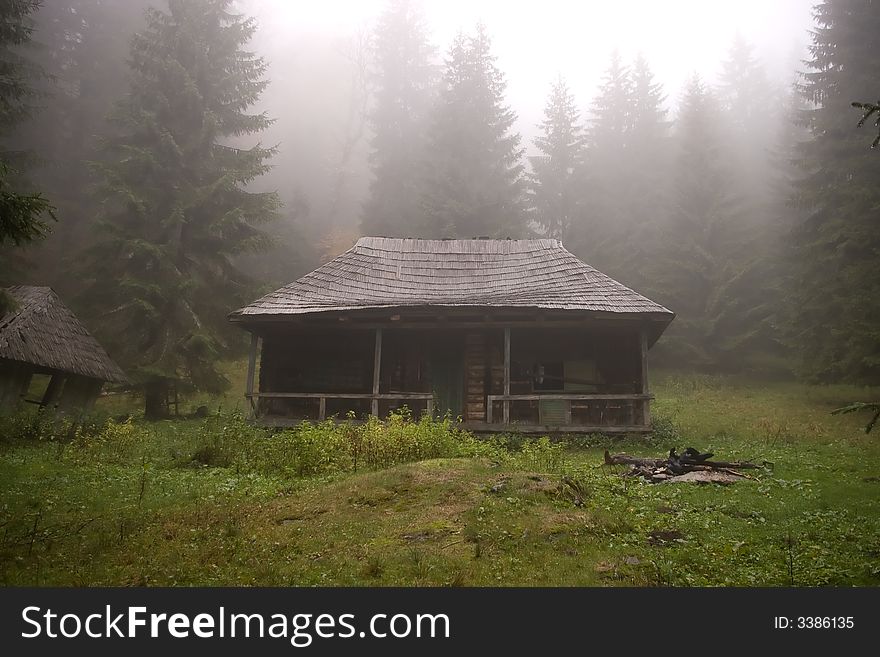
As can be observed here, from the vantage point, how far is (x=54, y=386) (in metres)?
17.0

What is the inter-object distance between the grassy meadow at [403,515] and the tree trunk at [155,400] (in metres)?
6.27

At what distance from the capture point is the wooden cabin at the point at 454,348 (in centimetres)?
1670

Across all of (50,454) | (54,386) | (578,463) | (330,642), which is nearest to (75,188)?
(54,386)

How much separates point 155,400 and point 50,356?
4.94m

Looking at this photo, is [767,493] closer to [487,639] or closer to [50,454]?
[487,639]

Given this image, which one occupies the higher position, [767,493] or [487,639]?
[767,493]

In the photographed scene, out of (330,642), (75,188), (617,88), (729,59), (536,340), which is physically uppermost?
(729,59)

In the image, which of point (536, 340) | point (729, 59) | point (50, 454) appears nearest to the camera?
point (50, 454)

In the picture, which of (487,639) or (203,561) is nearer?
(487,639)

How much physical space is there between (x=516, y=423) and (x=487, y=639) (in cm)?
1217

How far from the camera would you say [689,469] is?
1045 cm

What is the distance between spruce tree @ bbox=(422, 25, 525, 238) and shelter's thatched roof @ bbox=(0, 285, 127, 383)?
1886cm

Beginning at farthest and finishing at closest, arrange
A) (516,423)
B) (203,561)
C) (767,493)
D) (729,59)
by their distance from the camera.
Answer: (729,59) < (516,423) < (767,493) < (203,561)

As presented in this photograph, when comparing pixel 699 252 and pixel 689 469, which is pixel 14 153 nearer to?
pixel 689 469
